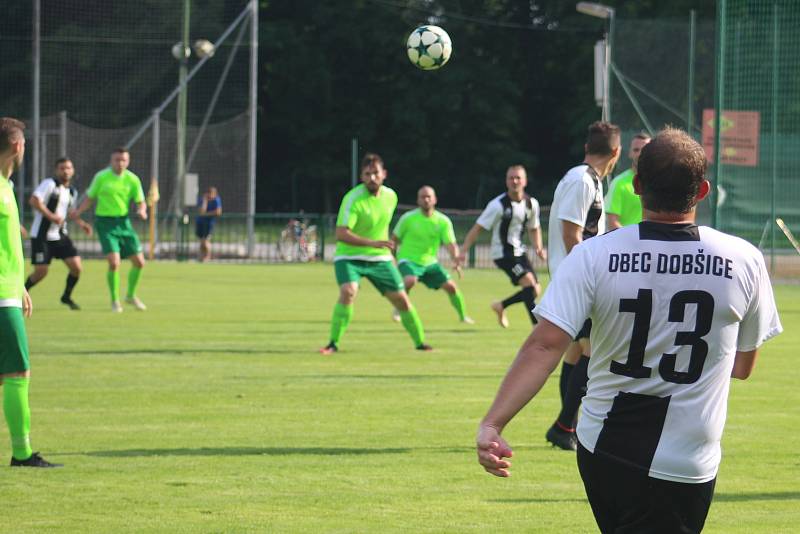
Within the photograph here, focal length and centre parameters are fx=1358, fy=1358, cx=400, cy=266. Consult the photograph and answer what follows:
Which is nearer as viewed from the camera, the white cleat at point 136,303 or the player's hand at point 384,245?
the player's hand at point 384,245

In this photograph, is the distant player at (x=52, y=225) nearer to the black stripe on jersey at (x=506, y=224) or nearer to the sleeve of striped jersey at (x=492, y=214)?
the sleeve of striped jersey at (x=492, y=214)

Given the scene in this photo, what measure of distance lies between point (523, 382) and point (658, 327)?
1.43 feet

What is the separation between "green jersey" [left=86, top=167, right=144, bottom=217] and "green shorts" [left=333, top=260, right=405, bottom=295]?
588 cm

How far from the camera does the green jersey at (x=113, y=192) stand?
747 inches

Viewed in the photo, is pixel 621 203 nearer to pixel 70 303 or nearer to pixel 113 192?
pixel 113 192

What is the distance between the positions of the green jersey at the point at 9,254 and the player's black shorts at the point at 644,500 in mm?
4494

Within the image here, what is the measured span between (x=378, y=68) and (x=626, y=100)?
124ft

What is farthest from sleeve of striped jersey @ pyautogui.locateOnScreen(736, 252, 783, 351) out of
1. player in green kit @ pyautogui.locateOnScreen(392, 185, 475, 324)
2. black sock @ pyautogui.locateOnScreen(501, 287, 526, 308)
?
player in green kit @ pyautogui.locateOnScreen(392, 185, 475, 324)

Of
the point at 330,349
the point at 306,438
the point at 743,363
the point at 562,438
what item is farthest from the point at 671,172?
the point at 330,349

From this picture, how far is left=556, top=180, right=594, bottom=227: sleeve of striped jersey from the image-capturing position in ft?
28.0

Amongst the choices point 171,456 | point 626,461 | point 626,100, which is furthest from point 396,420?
point 626,100

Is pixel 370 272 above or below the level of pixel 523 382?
below

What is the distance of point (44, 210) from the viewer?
1856cm

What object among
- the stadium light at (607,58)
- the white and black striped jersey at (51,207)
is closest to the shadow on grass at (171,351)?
the white and black striped jersey at (51,207)
